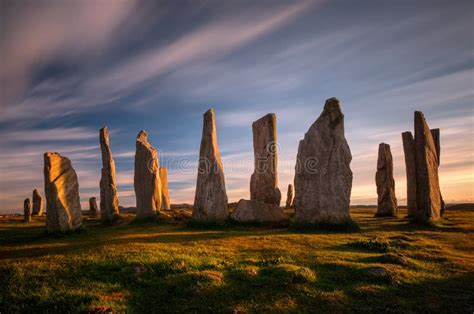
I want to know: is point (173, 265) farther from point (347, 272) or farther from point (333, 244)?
point (333, 244)

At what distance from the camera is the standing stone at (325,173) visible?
21406 millimetres

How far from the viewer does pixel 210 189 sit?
23.9m

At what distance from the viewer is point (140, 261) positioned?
12719mm

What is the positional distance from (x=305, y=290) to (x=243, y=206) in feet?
48.3

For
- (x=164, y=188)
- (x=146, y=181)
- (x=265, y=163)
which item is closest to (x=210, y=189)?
(x=265, y=163)

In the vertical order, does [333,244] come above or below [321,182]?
below

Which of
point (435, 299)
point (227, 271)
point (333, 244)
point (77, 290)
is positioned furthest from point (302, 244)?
point (77, 290)

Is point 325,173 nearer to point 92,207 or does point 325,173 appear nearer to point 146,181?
point 146,181

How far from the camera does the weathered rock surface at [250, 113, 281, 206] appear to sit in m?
28.8

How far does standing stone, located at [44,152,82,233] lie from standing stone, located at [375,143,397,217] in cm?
2591

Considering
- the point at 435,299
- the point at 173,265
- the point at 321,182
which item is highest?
the point at 321,182

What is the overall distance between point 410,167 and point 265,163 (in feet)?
42.3

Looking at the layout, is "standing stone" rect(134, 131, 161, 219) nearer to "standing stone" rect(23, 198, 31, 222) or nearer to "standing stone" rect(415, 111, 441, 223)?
"standing stone" rect(23, 198, 31, 222)

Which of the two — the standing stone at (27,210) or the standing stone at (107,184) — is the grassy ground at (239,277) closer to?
the standing stone at (107,184)
